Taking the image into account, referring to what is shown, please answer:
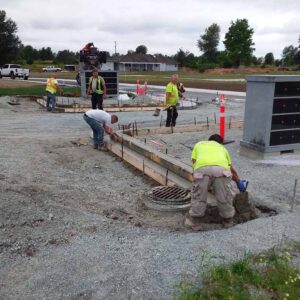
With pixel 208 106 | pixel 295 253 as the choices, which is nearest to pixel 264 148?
pixel 295 253

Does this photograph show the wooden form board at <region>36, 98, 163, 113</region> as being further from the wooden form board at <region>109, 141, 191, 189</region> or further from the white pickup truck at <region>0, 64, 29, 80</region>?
the white pickup truck at <region>0, 64, 29, 80</region>

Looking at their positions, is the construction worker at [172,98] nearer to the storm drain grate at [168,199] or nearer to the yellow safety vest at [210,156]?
the storm drain grate at [168,199]

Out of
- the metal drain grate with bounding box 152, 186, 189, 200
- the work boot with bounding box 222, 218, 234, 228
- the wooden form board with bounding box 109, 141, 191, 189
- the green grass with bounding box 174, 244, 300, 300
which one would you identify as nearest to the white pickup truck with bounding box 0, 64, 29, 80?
the wooden form board with bounding box 109, 141, 191, 189

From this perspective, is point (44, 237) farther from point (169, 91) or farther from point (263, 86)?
point (169, 91)

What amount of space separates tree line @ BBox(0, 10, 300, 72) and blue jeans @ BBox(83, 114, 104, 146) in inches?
2066

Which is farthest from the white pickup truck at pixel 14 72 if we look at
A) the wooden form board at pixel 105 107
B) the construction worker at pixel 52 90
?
the construction worker at pixel 52 90

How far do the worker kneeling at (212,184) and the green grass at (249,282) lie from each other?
1.32 meters

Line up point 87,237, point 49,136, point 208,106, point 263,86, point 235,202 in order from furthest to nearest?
point 208,106
point 49,136
point 263,86
point 235,202
point 87,237

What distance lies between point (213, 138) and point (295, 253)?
2013 millimetres

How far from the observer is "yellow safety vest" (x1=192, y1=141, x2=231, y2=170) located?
5457mm

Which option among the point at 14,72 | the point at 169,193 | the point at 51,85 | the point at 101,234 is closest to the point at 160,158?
the point at 169,193

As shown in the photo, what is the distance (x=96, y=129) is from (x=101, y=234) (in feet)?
17.7

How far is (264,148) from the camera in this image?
8523mm

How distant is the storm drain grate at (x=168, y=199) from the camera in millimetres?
6230
